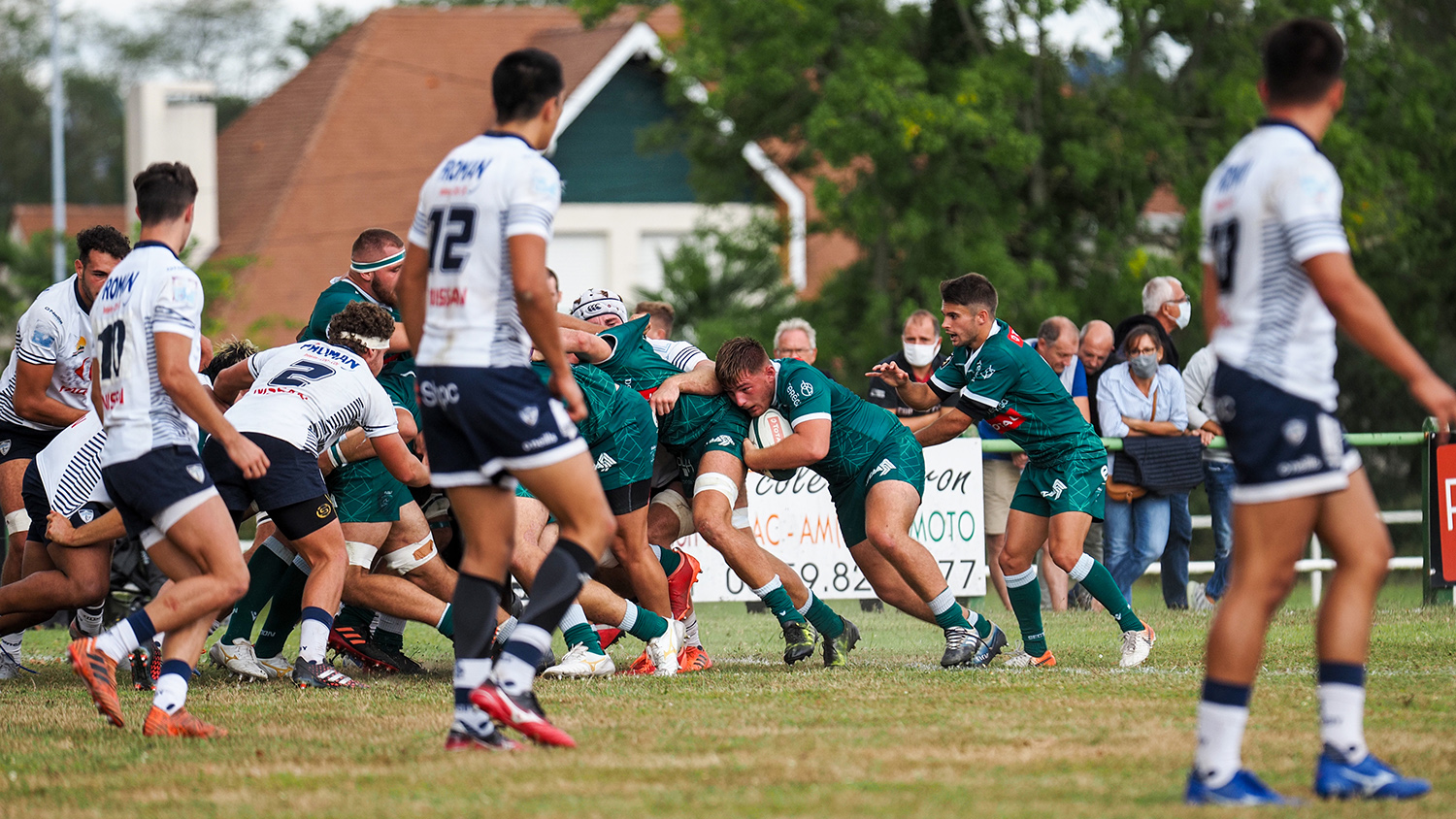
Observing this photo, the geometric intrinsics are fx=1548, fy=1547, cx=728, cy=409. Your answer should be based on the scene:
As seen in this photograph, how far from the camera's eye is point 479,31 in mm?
35125

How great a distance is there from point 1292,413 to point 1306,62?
0.97 meters

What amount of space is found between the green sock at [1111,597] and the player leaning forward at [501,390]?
146 inches

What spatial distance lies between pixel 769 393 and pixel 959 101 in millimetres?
13586

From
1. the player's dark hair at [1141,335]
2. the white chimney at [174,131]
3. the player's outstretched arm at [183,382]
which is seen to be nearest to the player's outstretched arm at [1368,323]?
the player's outstretched arm at [183,382]

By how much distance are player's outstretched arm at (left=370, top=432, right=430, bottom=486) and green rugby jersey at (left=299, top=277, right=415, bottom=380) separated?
978 mm

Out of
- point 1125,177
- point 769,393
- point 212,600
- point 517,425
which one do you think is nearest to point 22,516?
point 212,600

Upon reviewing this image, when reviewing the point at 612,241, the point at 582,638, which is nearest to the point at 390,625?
the point at 582,638

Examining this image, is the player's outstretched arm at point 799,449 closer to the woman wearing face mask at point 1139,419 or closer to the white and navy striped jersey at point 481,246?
the white and navy striped jersey at point 481,246

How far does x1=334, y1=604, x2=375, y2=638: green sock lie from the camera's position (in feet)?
26.7

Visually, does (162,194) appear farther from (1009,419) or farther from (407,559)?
(1009,419)

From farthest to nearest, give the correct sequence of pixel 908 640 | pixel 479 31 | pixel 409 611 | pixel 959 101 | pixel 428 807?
pixel 479 31 → pixel 959 101 → pixel 908 640 → pixel 409 611 → pixel 428 807

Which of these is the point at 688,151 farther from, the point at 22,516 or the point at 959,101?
the point at 22,516

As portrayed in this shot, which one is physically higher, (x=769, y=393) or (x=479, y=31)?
(x=479, y=31)

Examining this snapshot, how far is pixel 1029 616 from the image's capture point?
789 centimetres
